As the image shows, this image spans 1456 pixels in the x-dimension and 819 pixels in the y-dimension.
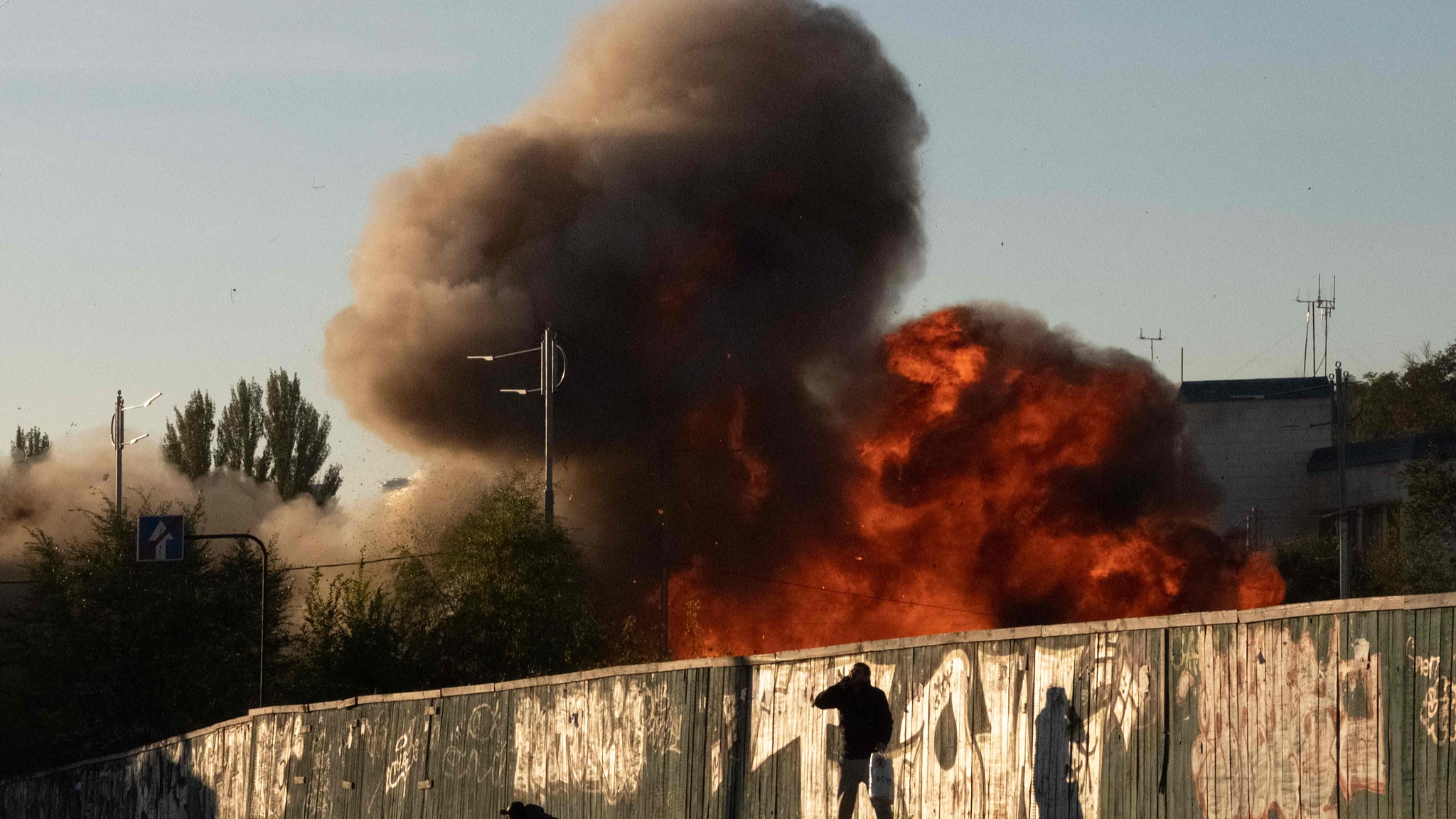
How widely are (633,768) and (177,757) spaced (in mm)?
16090

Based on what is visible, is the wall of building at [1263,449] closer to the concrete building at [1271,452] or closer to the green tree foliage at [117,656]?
the concrete building at [1271,452]

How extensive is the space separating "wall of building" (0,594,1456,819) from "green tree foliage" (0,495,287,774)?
25801 mm

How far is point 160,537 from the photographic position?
3984 cm

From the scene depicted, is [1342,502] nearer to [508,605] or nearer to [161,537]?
[508,605]

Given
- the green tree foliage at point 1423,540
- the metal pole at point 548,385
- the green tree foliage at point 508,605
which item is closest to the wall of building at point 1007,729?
the metal pole at point 548,385

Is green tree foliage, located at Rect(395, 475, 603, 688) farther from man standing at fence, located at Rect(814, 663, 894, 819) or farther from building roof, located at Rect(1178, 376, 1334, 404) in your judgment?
building roof, located at Rect(1178, 376, 1334, 404)

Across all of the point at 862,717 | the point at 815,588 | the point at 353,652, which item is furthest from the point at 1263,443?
the point at 862,717

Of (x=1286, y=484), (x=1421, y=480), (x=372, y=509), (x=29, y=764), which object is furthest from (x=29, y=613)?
(x=1286, y=484)

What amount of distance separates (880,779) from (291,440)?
81.8 metres

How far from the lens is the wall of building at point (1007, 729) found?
10.2m

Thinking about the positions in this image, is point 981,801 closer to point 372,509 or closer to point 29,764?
point 29,764

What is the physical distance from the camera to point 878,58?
64312mm

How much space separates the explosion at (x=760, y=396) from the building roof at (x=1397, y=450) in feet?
61.4

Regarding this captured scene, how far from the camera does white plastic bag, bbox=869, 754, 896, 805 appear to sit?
14.0m
